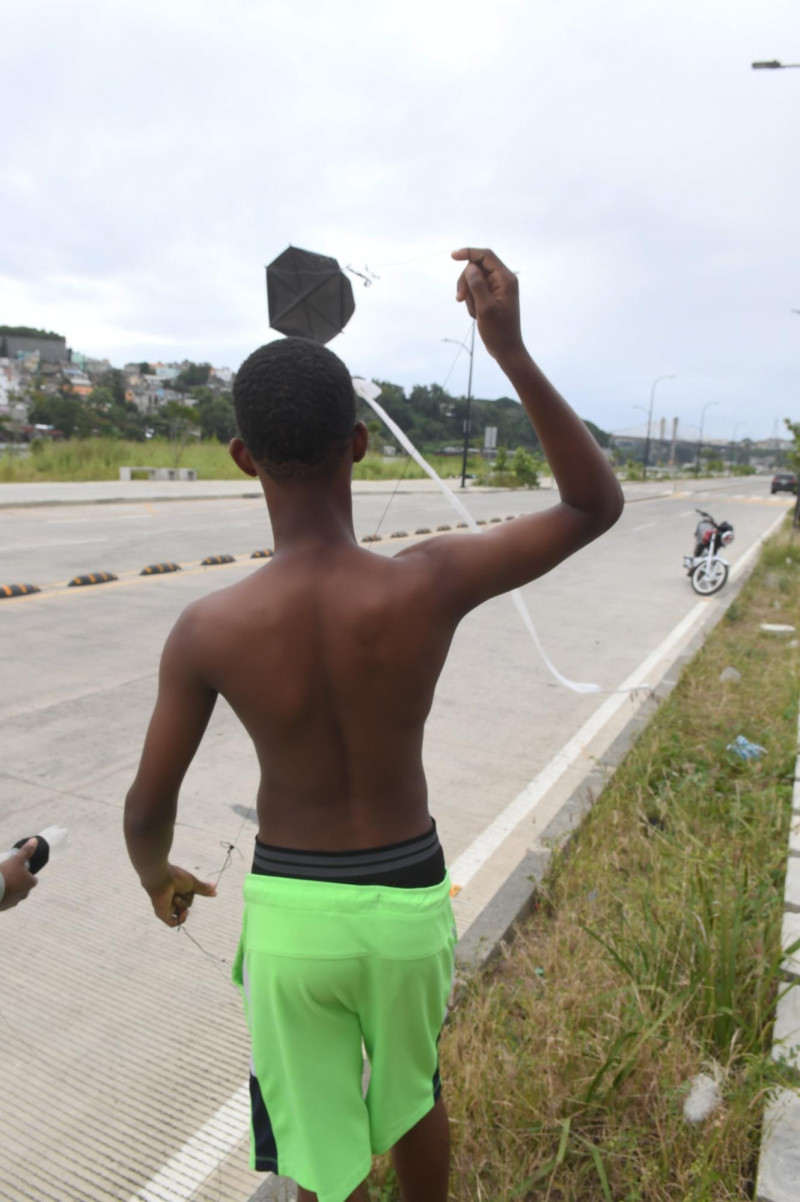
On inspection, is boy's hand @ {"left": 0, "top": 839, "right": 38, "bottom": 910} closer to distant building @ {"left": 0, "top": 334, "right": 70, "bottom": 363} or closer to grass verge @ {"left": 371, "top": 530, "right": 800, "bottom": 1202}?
grass verge @ {"left": 371, "top": 530, "right": 800, "bottom": 1202}

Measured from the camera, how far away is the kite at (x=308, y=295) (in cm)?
231

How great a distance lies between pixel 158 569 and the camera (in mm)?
11141

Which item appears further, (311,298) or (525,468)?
(525,468)

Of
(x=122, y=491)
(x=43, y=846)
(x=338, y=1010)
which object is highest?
(x=43, y=846)

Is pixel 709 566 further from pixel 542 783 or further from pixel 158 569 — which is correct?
pixel 542 783

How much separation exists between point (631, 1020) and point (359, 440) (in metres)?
1.84

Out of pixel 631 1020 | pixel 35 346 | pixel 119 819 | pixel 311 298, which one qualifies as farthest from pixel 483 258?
pixel 35 346

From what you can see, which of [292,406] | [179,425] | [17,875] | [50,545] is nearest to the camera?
[292,406]

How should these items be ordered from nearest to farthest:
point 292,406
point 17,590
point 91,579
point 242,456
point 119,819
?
point 292,406 → point 242,456 → point 119,819 → point 17,590 → point 91,579

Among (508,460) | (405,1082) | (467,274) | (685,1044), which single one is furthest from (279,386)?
(508,460)

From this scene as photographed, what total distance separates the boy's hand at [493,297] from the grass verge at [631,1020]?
1.78 m

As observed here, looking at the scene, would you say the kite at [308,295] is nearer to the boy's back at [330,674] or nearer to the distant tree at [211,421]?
the boy's back at [330,674]

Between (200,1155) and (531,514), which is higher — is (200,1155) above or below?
below

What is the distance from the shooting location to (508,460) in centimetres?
4350
